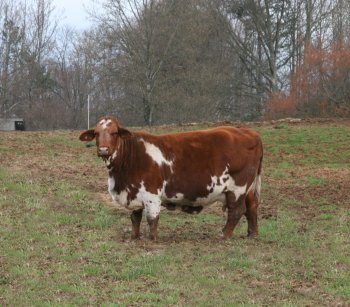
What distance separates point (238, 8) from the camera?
44594 millimetres

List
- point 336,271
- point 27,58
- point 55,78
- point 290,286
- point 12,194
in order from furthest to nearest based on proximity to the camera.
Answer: point 55,78 → point 27,58 → point 12,194 → point 336,271 → point 290,286

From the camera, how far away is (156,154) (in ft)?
29.1

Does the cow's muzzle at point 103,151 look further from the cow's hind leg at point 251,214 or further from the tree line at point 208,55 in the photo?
the tree line at point 208,55

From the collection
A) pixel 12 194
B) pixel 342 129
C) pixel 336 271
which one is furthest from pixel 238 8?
pixel 336 271

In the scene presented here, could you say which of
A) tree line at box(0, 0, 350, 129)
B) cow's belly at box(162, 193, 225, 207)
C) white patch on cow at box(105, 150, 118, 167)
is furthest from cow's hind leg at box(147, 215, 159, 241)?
tree line at box(0, 0, 350, 129)

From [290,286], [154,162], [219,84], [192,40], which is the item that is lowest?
[290,286]

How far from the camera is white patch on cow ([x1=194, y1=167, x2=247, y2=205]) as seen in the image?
354 inches

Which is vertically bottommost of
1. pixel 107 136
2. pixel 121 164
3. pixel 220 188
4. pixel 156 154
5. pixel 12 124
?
pixel 220 188

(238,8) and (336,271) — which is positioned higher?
(238,8)

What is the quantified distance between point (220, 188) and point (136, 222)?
138 centimetres

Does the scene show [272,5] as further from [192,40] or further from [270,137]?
[270,137]

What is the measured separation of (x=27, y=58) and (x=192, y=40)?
19.5 meters

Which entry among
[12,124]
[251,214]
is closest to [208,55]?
[12,124]

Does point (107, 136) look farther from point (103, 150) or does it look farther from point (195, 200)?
point (195, 200)
